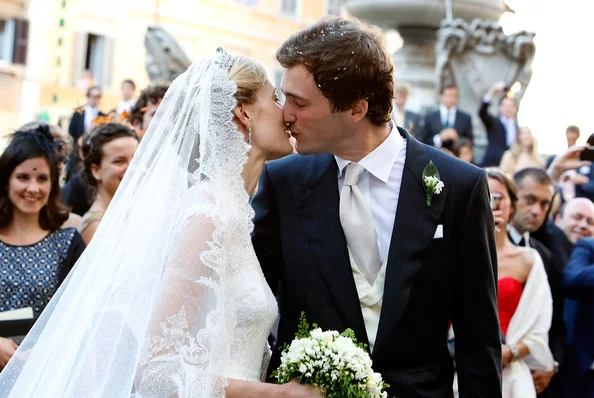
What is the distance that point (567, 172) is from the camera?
882 centimetres

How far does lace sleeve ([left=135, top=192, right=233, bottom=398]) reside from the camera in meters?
3.29

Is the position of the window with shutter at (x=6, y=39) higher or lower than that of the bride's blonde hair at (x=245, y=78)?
lower

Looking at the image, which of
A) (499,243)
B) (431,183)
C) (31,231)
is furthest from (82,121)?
(431,183)

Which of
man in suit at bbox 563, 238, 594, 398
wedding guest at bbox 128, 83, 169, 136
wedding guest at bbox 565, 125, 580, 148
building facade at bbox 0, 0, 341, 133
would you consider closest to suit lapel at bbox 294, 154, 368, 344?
Result: man in suit at bbox 563, 238, 594, 398


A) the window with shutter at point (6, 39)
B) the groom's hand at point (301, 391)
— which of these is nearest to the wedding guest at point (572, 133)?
the groom's hand at point (301, 391)

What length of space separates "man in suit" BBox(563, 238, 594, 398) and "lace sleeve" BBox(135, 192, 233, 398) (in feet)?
11.4

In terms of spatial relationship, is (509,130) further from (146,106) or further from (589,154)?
(146,106)

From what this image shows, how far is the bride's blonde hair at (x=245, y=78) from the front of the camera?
378cm

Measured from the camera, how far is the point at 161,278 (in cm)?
337

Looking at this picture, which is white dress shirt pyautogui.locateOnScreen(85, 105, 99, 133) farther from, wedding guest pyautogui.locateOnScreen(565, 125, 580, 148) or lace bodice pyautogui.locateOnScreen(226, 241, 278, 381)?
lace bodice pyautogui.locateOnScreen(226, 241, 278, 381)

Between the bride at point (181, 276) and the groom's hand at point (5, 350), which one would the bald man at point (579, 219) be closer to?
the bride at point (181, 276)

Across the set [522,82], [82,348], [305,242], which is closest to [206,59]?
[305,242]

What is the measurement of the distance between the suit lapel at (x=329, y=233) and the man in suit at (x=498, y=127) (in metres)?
7.94

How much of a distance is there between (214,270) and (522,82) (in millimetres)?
10736
